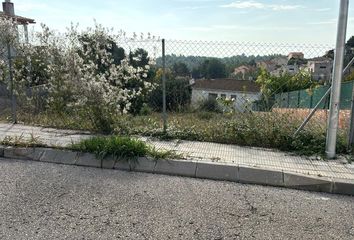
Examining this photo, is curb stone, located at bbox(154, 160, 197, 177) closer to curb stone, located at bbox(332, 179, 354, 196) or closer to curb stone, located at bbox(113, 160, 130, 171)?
curb stone, located at bbox(113, 160, 130, 171)

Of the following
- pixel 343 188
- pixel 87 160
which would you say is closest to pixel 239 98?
pixel 343 188

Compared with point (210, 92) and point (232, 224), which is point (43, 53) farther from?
point (232, 224)

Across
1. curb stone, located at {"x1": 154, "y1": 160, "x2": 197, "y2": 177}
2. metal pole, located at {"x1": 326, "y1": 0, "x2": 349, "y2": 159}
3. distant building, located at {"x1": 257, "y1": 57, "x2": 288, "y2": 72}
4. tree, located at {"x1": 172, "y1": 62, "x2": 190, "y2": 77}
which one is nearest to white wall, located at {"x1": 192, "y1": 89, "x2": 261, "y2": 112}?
tree, located at {"x1": 172, "y1": 62, "x2": 190, "y2": 77}

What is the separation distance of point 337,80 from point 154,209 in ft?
11.4

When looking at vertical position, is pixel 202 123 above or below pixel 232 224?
above

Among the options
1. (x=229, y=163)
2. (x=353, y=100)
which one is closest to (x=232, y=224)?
(x=229, y=163)

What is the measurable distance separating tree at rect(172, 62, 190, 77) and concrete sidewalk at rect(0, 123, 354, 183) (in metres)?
1.60

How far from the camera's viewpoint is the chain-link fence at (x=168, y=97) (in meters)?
5.95

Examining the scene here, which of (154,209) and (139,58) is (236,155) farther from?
(139,58)

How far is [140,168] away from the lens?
15.6 ft

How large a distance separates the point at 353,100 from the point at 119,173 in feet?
12.8

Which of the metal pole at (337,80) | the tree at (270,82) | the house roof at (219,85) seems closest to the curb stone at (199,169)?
the metal pole at (337,80)

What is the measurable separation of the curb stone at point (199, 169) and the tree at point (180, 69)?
2391 millimetres

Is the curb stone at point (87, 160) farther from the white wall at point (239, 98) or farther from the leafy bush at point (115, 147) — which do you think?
the white wall at point (239, 98)
